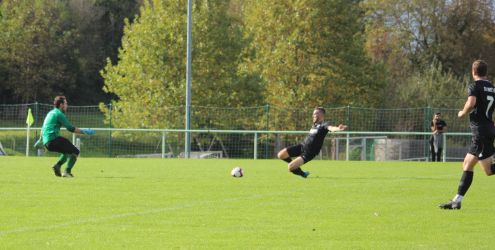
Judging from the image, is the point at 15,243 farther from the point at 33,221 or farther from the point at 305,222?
the point at 305,222

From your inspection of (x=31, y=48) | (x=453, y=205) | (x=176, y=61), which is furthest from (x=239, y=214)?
(x=31, y=48)

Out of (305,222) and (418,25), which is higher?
(418,25)

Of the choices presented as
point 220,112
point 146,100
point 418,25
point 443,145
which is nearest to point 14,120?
point 146,100

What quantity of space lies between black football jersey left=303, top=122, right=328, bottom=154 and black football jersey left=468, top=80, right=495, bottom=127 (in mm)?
6292

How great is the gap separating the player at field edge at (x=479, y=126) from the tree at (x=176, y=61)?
32492 millimetres

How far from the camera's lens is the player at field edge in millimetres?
12768

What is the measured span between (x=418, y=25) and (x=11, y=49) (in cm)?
2712

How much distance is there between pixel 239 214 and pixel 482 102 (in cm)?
374

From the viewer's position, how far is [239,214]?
A: 38.9ft

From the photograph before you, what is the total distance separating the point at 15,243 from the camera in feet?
29.5

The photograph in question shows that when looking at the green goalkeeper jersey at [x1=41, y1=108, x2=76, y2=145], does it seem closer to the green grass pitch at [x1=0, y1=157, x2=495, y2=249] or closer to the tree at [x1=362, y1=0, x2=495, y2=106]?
the green grass pitch at [x1=0, y1=157, x2=495, y2=249]

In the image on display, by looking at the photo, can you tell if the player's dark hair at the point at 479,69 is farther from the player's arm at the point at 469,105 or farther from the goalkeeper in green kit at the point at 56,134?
the goalkeeper in green kit at the point at 56,134

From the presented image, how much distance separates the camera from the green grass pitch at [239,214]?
9305 millimetres

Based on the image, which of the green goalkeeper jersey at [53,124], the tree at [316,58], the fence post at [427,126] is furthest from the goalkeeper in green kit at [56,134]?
the tree at [316,58]
